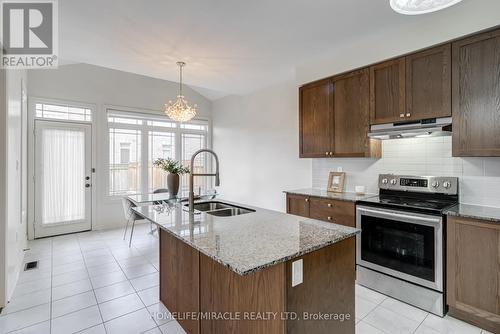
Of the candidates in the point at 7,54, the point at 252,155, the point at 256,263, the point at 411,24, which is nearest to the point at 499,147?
the point at 411,24

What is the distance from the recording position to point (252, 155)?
5.18m

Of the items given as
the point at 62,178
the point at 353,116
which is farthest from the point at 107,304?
the point at 353,116

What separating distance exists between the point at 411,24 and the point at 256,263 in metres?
2.80

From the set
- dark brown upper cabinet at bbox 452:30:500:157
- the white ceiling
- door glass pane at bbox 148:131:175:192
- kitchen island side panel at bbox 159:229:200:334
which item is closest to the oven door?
dark brown upper cabinet at bbox 452:30:500:157

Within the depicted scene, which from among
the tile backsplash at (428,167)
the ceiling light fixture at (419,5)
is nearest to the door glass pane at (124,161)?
the tile backsplash at (428,167)

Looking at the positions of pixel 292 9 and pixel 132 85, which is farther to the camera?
pixel 132 85

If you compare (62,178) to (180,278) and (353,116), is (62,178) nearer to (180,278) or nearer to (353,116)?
(180,278)

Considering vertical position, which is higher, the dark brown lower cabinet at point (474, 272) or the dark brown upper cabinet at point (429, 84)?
the dark brown upper cabinet at point (429, 84)

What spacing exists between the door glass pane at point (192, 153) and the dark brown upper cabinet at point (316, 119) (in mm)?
3078

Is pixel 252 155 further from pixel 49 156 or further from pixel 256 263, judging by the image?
pixel 256 263

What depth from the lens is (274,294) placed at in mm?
1220

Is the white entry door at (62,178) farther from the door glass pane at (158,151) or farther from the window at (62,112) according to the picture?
the door glass pane at (158,151)

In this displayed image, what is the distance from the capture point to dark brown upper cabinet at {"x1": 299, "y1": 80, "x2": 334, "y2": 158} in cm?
327

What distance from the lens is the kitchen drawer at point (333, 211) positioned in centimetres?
274
